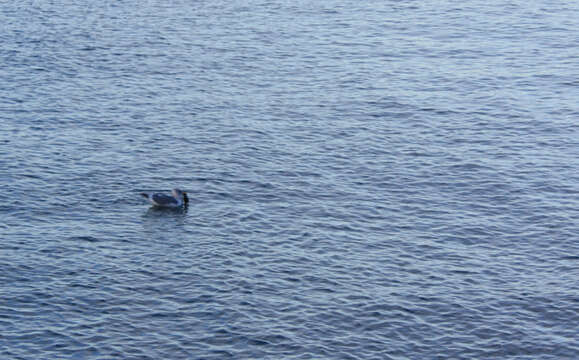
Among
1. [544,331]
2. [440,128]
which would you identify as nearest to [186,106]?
[440,128]

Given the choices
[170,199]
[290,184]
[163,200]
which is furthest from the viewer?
[290,184]

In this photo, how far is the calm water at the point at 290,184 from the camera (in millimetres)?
51344

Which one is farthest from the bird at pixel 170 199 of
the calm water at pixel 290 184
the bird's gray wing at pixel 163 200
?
the calm water at pixel 290 184

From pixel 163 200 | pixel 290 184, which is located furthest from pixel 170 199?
pixel 290 184

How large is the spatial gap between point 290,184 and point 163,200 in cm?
993

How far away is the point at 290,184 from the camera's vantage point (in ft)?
229

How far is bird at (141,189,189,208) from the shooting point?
6462 cm

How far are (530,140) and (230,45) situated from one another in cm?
3709

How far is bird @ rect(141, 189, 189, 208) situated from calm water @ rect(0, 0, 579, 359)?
623mm

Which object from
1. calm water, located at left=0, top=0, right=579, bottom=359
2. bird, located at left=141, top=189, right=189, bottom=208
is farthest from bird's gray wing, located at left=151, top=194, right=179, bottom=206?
calm water, located at left=0, top=0, right=579, bottom=359

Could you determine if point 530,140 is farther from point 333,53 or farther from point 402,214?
point 333,53

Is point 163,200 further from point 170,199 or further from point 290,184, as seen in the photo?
point 290,184

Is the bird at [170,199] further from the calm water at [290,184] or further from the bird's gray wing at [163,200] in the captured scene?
the calm water at [290,184]

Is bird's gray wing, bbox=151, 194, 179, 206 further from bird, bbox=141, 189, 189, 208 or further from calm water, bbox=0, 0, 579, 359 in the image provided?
calm water, bbox=0, 0, 579, 359
